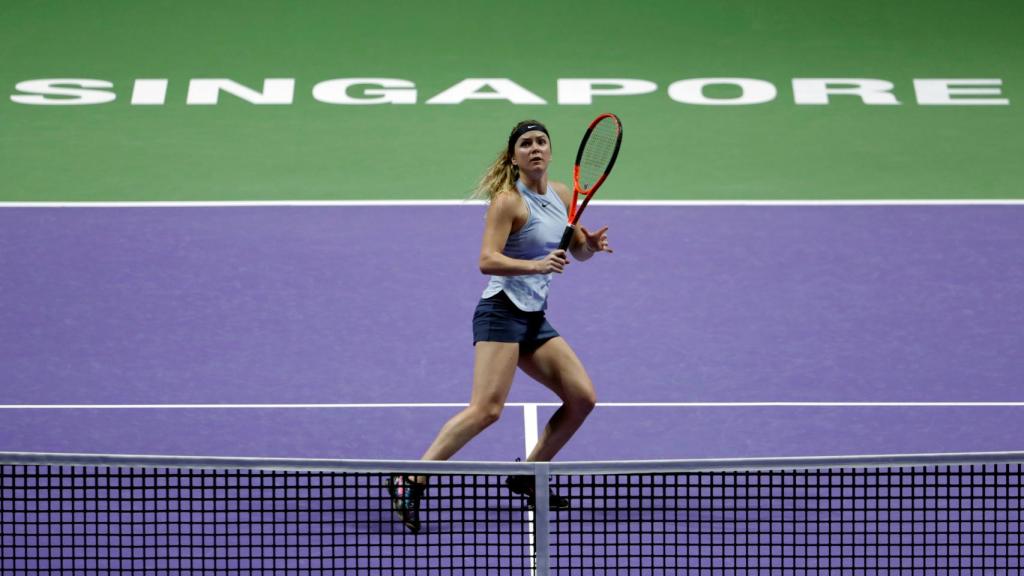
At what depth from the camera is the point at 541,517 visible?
483cm

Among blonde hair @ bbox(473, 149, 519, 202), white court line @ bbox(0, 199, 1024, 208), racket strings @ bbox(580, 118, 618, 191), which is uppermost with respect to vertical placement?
white court line @ bbox(0, 199, 1024, 208)

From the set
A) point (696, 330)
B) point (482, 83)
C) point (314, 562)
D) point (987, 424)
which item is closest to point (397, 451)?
point (314, 562)

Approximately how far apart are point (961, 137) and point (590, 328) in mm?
5156

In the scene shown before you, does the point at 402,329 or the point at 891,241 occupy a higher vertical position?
the point at 891,241

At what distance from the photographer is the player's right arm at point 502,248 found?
7.08 m

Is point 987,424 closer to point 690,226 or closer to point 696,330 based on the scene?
point 696,330

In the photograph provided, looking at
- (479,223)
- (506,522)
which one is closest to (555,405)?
(506,522)

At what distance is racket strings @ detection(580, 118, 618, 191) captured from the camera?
312 inches

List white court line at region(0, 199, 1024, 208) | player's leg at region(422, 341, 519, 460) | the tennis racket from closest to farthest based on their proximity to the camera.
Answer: player's leg at region(422, 341, 519, 460) → the tennis racket → white court line at region(0, 199, 1024, 208)

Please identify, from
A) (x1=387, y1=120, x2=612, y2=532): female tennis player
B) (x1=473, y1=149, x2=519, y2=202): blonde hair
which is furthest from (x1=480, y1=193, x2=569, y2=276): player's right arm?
(x1=473, y1=149, x2=519, y2=202): blonde hair

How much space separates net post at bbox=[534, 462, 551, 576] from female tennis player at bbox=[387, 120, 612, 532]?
240cm

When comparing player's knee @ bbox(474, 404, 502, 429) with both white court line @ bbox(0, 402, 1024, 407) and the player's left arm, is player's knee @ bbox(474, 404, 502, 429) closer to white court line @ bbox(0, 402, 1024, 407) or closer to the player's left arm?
the player's left arm

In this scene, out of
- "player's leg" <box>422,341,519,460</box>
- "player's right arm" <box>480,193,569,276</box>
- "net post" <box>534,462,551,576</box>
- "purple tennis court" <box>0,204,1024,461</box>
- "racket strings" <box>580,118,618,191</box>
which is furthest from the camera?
"purple tennis court" <box>0,204,1024,461</box>

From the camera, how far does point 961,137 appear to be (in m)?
14.1
